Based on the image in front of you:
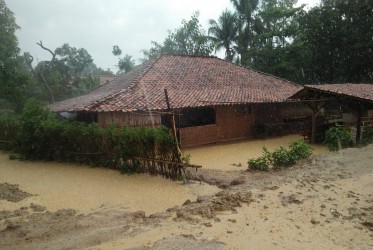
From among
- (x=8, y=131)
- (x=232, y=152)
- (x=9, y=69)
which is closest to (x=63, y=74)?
(x=9, y=69)

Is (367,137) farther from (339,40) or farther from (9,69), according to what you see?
(9,69)

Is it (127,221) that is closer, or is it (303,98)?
(127,221)

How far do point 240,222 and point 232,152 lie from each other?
8169mm

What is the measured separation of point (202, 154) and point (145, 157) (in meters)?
4.26

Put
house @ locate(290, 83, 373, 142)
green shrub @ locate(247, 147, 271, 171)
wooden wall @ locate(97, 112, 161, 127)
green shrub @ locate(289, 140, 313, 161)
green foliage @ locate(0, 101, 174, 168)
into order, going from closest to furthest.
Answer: green foliage @ locate(0, 101, 174, 168) < green shrub @ locate(247, 147, 271, 171) < green shrub @ locate(289, 140, 313, 161) < wooden wall @ locate(97, 112, 161, 127) < house @ locate(290, 83, 373, 142)

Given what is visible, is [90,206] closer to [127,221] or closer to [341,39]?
[127,221]

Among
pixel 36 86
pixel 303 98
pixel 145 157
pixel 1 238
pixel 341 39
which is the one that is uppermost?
pixel 341 39

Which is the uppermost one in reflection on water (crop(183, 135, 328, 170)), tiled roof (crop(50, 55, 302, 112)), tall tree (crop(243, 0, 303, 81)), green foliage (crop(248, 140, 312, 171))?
tall tree (crop(243, 0, 303, 81))

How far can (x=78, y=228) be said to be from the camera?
5516 millimetres

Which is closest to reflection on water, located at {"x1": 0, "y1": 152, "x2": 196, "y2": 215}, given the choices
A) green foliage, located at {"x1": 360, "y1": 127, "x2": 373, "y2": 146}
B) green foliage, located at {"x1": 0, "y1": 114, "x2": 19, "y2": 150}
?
green foliage, located at {"x1": 0, "y1": 114, "x2": 19, "y2": 150}

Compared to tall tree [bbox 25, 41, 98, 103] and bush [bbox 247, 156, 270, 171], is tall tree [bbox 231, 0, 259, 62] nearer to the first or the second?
tall tree [bbox 25, 41, 98, 103]

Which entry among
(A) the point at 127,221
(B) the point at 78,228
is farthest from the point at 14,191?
(A) the point at 127,221

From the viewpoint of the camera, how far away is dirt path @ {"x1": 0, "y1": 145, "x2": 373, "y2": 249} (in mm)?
4543

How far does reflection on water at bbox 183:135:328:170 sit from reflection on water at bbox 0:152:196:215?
302cm
